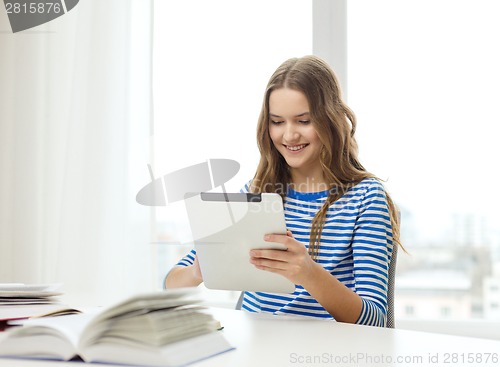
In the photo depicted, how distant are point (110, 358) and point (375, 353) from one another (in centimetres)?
39

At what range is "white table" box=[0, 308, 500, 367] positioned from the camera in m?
0.95

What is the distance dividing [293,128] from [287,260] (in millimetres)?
478

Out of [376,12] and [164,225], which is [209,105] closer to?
[164,225]

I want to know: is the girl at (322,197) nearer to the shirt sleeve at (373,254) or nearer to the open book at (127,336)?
the shirt sleeve at (373,254)

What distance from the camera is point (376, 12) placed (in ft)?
7.97

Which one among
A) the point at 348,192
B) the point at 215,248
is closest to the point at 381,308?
the point at 348,192

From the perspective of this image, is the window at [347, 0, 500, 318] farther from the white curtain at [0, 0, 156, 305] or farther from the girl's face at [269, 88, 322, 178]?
the white curtain at [0, 0, 156, 305]

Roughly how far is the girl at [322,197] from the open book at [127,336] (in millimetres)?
572

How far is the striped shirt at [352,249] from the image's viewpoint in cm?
154

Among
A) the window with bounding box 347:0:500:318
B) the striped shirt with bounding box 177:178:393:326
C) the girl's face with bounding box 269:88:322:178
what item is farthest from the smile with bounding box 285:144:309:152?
the window with bounding box 347:0:500:318

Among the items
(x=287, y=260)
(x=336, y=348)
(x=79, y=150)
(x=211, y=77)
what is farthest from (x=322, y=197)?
(x=79, y=150)

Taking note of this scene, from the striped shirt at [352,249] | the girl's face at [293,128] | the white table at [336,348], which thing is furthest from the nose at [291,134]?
the white table at [336,348]

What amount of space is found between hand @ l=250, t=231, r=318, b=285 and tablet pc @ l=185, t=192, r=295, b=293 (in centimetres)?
1

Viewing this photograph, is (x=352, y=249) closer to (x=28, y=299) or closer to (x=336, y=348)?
(x=336, y=348)
